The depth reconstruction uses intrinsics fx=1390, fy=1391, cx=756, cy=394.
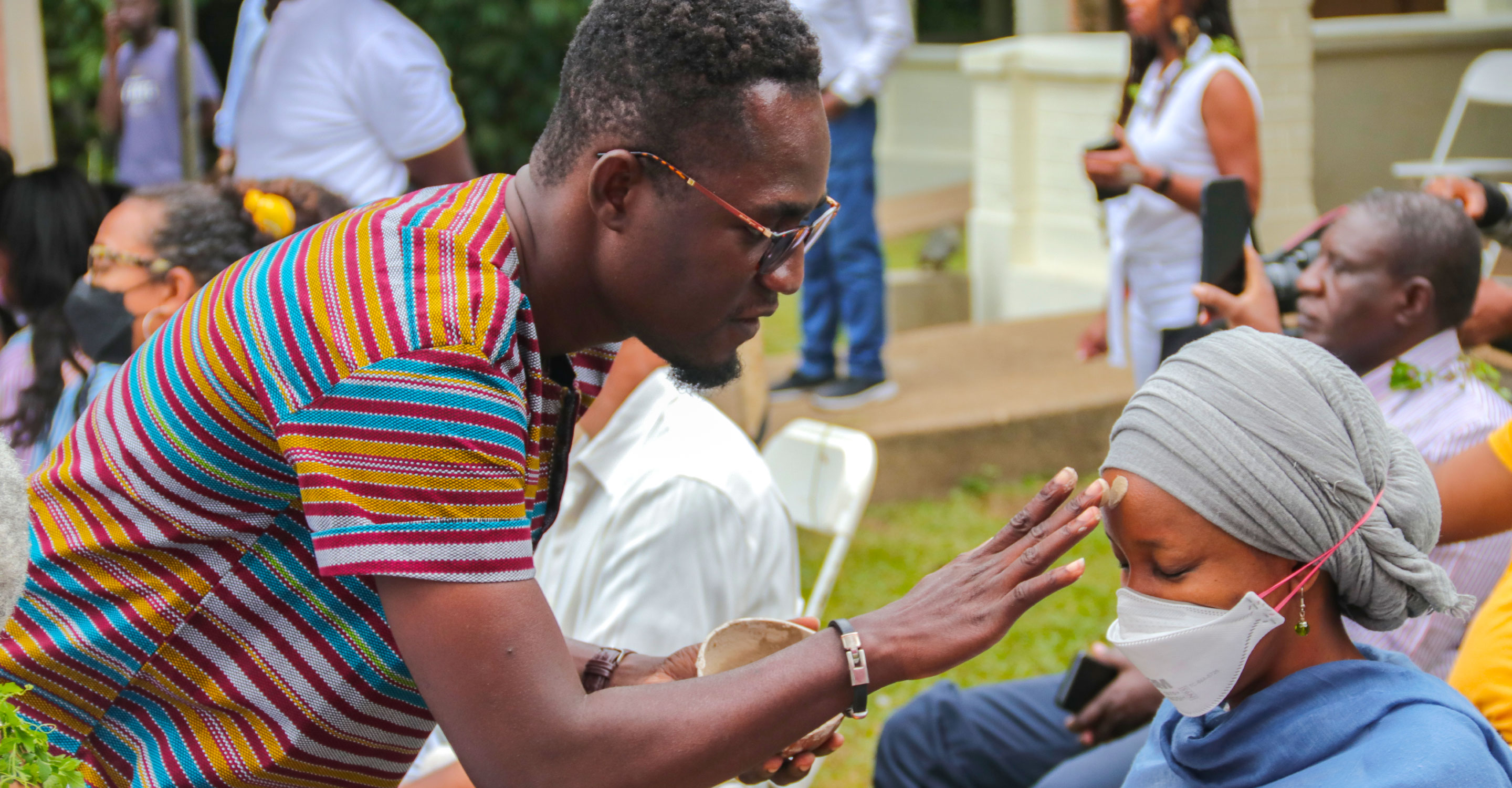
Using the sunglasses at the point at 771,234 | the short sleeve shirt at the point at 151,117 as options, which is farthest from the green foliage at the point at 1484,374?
the short sleeve shirt at the point at 151,117

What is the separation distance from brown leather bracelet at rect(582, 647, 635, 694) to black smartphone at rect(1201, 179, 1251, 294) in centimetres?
179

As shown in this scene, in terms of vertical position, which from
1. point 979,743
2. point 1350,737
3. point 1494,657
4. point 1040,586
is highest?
point 1040,586

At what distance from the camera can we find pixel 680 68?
1576mm

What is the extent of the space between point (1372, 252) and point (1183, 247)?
155 centimetres

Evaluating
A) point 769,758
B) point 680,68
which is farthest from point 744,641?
point 680,68

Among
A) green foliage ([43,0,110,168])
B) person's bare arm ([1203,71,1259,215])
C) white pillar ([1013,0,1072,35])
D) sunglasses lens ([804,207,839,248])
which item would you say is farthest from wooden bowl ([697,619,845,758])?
green foliage ([43,0,110,168])

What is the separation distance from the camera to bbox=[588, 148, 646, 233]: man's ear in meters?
1.59

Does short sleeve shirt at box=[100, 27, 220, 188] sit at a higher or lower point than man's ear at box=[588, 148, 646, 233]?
lower

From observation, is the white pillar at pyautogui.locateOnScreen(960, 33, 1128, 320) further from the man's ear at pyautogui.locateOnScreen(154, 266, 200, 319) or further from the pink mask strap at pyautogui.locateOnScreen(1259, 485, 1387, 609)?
the pink mask strap at pyautogui.locateOnScreen(1259, 485, 1387, 609)

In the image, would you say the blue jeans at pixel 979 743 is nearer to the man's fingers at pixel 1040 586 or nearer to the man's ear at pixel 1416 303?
the man's ear at pixel 1416 303

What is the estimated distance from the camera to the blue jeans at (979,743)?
3146 mm

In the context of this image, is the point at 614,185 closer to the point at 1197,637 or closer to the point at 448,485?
the point at 448,485

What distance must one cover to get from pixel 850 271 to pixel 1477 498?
378 centimetres

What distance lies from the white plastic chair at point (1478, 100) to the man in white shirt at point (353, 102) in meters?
5.00
